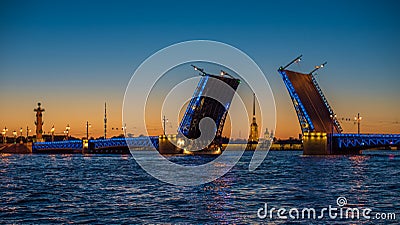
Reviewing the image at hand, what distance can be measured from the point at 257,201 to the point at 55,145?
252 ft

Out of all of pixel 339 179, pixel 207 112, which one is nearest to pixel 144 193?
pixel 339 179

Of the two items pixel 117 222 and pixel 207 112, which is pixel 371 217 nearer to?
pixel 117 222

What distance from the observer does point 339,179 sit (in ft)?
91.4

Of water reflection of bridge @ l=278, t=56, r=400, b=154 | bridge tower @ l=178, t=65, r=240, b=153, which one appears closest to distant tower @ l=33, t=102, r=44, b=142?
bridge tower @ l=178, t=65, r=240, b=153

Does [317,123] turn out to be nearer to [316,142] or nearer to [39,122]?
[316,142]

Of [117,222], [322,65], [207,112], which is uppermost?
[322,65]

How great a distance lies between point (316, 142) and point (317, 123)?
6.28 ft

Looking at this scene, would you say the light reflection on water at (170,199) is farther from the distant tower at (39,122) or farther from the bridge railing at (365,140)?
the distant tower at (39,122)

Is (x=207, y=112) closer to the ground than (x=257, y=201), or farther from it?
farther from it

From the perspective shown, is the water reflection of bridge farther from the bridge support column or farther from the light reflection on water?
the light reflection on water

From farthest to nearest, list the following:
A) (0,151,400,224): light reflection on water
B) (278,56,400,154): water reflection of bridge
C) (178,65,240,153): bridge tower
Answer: (178,65,240,153): bridge tower, (278,56,400,154): water reflection of bridge, (0,151,400,224): light reflection on water

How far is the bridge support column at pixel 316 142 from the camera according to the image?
62906 millimetres

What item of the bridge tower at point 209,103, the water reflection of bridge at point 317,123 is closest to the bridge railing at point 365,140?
the water reflection of bridge at point 317,123

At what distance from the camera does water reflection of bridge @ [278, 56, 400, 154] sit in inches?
2307
